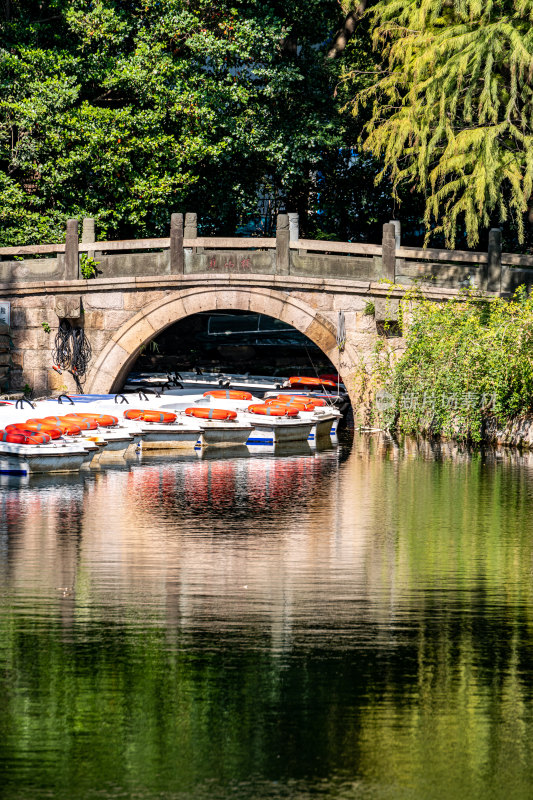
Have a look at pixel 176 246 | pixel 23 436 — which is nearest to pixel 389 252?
pixel 176 246

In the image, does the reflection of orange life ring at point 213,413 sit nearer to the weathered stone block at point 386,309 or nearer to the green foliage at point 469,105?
the weathered stone block at point 386,309

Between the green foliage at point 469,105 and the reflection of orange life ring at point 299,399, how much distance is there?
4.40m

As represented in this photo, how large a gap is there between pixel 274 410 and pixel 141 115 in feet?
24.9

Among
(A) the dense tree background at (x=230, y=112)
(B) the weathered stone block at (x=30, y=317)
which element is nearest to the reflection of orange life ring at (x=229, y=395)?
(B) the weathered stone block at (x=30, y=317)

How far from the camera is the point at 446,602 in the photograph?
464 inches

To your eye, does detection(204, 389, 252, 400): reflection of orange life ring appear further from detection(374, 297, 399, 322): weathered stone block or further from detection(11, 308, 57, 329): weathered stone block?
detection(11, 308, 57, 329): weathered stone block

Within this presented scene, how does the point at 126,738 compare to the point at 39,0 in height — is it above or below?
below

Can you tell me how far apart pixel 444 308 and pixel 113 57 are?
32.5ft

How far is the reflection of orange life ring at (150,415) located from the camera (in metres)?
22.9

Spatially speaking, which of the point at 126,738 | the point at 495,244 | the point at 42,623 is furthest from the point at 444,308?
the point at 126,738

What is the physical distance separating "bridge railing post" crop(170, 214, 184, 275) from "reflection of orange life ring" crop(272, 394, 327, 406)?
10.9 feet

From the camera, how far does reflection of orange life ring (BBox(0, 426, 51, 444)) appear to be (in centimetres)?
1927

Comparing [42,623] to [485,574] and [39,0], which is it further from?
[39,0]

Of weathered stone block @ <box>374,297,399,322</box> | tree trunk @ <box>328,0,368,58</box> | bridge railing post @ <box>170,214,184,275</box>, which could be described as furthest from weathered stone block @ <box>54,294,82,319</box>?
tree trunk @ <box>328,0,368,58</box>
